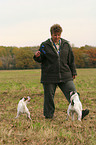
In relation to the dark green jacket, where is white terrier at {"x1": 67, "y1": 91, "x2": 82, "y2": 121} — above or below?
below

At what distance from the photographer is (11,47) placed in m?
103

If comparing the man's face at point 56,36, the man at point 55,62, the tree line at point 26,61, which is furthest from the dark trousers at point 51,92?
the tree line at point 26,61

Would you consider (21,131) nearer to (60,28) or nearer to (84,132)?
(84,132)

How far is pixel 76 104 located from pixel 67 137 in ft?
3.90

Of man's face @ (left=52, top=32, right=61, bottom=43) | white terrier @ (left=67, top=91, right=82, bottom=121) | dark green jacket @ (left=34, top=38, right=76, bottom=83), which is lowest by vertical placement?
white terrier @ (left=67, top=91, right=82, bottom=121)

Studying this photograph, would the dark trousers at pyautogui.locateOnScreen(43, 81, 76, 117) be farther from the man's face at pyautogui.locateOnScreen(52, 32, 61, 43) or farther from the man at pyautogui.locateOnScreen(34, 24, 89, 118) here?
the man's face at pyautogui.locateOnScreen(52, 32, 61, 43)

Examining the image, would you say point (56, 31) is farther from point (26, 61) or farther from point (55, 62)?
point (26, 61)

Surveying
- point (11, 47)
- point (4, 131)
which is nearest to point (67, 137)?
point (4, 131)

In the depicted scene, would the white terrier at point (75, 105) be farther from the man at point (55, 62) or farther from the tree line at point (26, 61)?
the tree line at point (26, 61)

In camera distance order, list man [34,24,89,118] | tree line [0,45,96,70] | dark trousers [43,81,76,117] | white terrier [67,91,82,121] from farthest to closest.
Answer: tree line [0,45,96,70] → dark trousers [43,81,76,117] → man [34,24,89,118] → white terrier [67,91,82,121]

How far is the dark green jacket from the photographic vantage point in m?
5.10

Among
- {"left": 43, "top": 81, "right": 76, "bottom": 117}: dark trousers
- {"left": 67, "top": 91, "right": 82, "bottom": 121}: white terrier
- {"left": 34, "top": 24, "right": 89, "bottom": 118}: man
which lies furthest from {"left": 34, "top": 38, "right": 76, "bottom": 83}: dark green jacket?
{"left": 67, "top": 91, "right": 82, "bottom": 121}: white terrier

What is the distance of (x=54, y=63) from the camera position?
16.8ft

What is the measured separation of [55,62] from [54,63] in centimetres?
4
